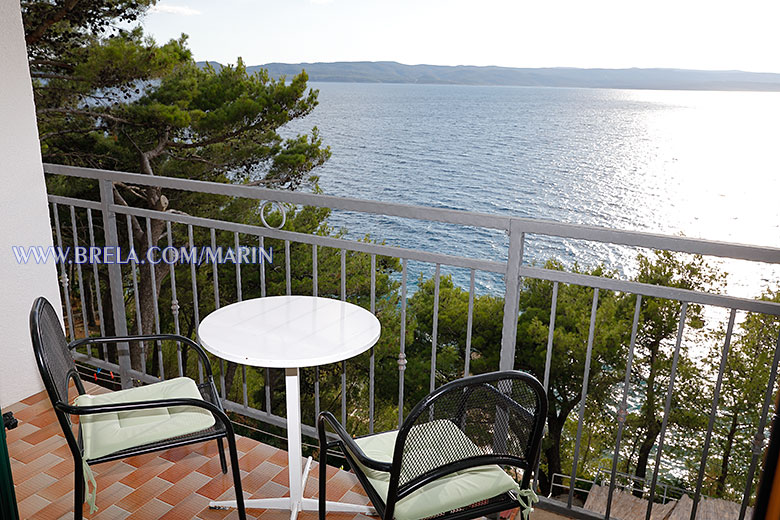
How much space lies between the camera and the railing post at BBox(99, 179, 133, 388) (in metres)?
2.90

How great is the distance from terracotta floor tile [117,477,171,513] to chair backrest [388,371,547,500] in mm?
1309

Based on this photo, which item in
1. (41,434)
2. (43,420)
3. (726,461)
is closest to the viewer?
(41,434)

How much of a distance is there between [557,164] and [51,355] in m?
29.7

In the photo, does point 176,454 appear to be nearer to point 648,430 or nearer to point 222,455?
point 222,455

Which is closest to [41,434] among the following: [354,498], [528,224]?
[354,498]

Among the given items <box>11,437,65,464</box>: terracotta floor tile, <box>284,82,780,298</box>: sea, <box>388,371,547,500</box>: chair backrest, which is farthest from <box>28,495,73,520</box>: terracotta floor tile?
<box>284,82,780,298</box>: sea

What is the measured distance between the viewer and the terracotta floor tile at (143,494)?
2260 millimetres

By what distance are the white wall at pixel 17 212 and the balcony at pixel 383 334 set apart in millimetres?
126

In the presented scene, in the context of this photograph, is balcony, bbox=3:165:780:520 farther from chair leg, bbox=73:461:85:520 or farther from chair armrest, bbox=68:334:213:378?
chair leg, bbox=73:461:85:520

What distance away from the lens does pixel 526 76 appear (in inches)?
1321

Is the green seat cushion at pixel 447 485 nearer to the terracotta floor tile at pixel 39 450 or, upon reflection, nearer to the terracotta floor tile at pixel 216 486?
the terracotta floor tile at pixel 216 486

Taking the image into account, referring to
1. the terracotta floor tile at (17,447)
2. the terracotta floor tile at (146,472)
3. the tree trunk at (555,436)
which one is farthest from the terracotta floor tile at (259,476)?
the tree trunk at (555,436)

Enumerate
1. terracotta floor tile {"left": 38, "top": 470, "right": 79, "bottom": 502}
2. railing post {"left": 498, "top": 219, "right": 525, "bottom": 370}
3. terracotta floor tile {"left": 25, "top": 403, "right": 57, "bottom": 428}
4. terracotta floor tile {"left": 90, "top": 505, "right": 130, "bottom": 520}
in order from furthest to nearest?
1. terracotta floor tile {"left": 25, "top": 403, "right": 57, "bottom": 428}
2. terracotta floor tile {"left": 38, "top": 470, "right": 79, "bottom": 502}
3. terracotta floor tile {"left": 90, "top": 505, "right": 130, "bottom": 520}
4. railing post {"left": 498, "top": 219, "right": 525, "bottom": 370}

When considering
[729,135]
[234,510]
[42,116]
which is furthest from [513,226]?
[729,135]
